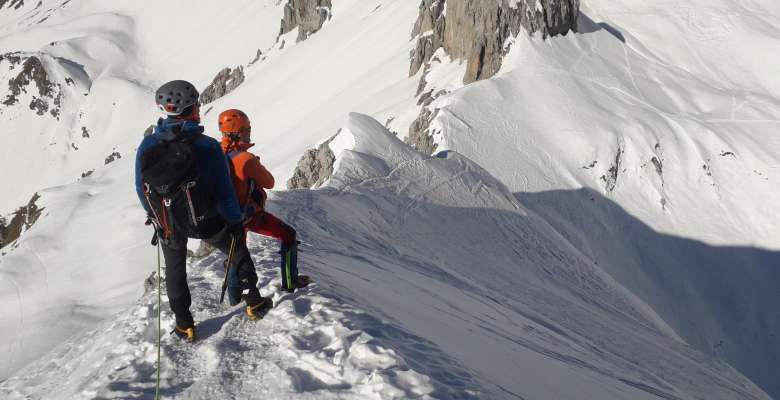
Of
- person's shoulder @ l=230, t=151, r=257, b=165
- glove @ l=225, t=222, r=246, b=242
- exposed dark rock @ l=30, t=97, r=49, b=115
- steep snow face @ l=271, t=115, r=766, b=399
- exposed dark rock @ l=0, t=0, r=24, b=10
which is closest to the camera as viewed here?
glove @ l=225, t=222, r=246, b=242

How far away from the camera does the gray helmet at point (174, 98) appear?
572 centimetres

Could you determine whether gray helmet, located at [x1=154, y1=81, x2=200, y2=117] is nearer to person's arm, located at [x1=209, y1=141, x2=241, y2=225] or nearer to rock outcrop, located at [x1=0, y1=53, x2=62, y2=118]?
person's arm, located at [x1=209, y1=141, x2=241, y2=225]

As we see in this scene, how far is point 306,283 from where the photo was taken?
6.59m

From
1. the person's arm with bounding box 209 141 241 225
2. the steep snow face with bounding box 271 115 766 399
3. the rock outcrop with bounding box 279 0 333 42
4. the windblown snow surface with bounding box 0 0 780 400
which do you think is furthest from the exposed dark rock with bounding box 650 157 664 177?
the rock outcrop with bounding box 279 0 333 42

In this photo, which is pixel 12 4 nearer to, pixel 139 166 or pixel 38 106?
pixel 38 106

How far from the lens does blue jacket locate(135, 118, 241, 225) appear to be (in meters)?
5.65

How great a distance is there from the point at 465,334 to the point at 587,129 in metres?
27.4

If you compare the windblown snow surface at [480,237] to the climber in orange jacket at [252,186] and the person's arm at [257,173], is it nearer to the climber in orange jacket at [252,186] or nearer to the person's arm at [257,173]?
the climber in orange jacket at [252,186]

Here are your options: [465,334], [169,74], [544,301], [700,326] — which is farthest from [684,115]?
[169,74]

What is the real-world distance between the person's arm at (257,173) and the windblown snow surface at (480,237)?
1.01 m

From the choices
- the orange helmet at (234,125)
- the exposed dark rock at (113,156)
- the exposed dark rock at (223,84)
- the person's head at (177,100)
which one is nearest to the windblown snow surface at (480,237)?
the exposed dark rock at (113,156)

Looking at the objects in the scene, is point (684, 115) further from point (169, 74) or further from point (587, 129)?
point (169, 74)

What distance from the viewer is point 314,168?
24750 millimetres

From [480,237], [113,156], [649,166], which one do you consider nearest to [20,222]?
[113,156]
